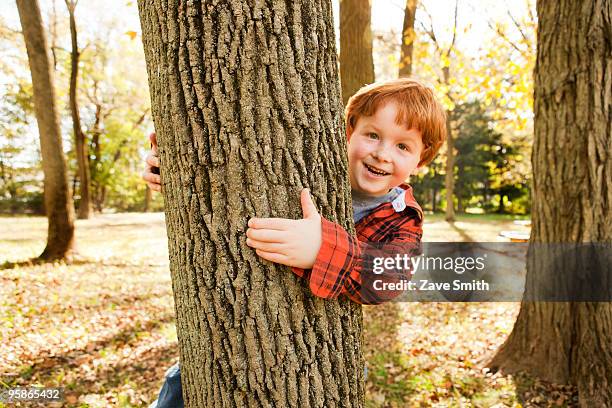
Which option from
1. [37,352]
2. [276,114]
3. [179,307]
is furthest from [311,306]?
[37,352]

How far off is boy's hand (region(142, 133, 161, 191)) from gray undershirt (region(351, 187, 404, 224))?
78 cm

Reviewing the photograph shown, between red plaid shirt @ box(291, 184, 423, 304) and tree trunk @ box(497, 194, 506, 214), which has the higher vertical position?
red plaid shirt @ box(291, 184, 423, 304)

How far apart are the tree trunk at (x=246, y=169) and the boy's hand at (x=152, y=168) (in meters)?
0.28

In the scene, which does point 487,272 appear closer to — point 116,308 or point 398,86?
point 116,308

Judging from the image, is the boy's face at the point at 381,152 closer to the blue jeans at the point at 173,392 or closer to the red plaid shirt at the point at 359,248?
the red plaid shirt at the point at 359,248

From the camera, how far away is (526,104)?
30.1 feet

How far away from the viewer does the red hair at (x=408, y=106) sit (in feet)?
5.52

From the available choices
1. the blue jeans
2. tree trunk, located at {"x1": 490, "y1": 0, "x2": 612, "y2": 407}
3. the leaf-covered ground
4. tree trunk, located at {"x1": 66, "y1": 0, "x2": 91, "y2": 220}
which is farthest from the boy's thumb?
tree trunk, located at {"x1": 66, "y1": 0, "x2": 91, "y2": 220}

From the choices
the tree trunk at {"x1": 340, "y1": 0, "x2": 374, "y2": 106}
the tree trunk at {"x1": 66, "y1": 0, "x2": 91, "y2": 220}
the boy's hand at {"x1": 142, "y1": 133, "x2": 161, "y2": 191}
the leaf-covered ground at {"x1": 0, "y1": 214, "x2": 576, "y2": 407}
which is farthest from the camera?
the tree trunk at {"x1": 66, "y1": 0, "x2": 91, "y2": 220}

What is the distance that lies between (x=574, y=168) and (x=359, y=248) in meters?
2.64

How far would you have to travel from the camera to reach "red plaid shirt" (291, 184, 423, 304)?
1.23m

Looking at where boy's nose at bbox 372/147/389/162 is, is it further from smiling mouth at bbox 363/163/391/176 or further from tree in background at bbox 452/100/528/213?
tree in background at bbox 452/100/528/213

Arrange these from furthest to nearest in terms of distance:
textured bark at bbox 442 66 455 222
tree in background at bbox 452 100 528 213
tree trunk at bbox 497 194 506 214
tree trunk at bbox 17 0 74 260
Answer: tree trunk at bbox 497 194 506 214, tree in background at bbox 452 100 528 213, textured bark at bbox 442 66 455 222, tree trunk at bbox 17 0 74 260

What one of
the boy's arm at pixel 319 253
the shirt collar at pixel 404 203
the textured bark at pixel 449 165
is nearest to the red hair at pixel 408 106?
the shirt collar at pixel 404 203
